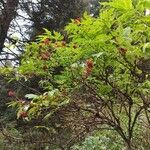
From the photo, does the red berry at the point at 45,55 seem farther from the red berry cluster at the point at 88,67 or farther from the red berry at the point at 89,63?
the red berry at the point at 89,63

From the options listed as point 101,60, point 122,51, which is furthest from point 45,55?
point 122,51

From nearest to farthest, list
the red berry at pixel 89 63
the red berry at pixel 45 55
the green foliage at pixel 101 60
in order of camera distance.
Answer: the green foliage at pixel 101 60 < the red berry at pixel 89 63 < the red berry at pixel 45 55

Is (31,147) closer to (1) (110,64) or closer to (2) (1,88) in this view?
(2) (1,88)

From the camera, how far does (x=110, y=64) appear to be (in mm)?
3418

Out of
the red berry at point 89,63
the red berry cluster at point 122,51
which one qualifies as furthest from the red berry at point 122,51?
the red berry at point 89,63

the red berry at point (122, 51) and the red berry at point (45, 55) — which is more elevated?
the red berry at point (45, 55)

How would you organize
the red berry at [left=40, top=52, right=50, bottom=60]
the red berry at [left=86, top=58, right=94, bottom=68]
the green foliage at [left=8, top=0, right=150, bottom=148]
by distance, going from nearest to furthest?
1. the green foliage at [left=8, top=0, right=150, bottom=148]
2. the red berry at [left=86, top=58, right=94, bottom=68]
3. the red berry at [left=40, top=52, right=50, bottom=60]

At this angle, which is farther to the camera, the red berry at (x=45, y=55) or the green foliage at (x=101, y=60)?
the red berry at (x=45, y=55)

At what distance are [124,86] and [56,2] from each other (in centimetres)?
1037

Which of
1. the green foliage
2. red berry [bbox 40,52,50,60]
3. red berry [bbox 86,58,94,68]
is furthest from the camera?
red berry [bbox 40,52,50,60]

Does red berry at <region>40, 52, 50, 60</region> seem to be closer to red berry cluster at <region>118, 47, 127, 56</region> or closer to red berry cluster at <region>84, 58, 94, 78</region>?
red berry cluster at <region>84, 58, 94, 78</region>

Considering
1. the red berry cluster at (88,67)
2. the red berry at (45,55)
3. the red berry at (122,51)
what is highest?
the red berry at (45,55)

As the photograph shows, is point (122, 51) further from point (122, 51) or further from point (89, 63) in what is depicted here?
point (89, 63)

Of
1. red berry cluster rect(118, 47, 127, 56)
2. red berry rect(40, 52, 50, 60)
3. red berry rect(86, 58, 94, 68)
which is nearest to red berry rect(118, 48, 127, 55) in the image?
red berry cluster rect(118, 47, 127, 56)
